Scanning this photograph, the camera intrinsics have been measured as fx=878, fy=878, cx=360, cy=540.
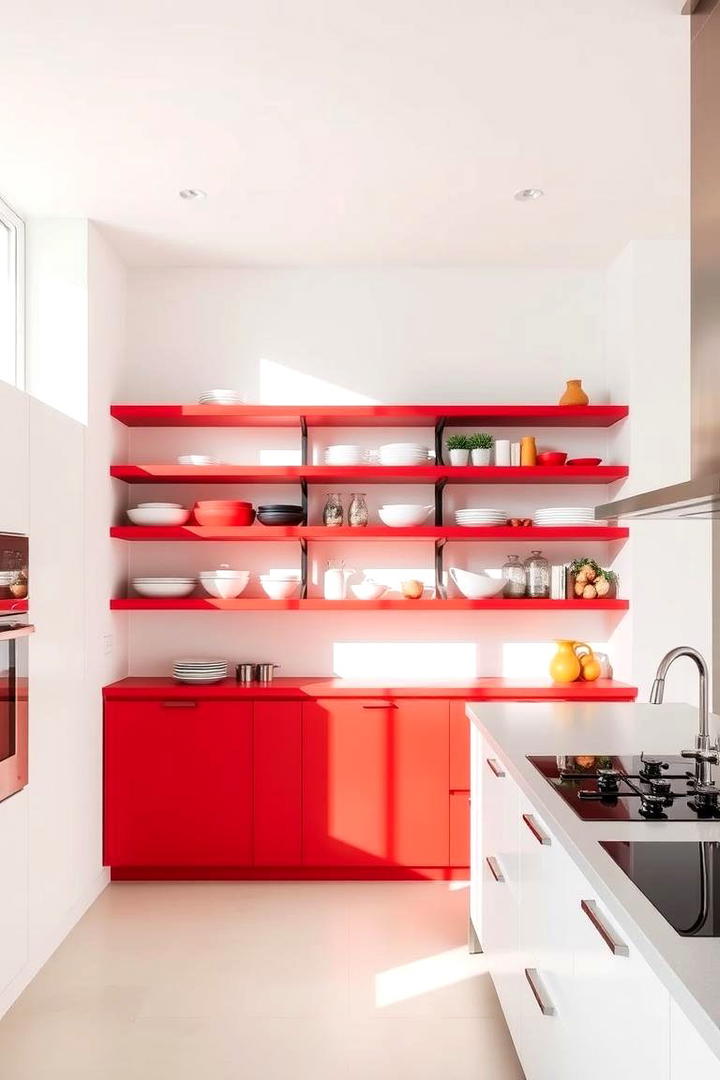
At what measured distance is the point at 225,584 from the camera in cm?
399

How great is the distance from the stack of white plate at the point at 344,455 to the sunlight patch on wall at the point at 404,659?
888 mm

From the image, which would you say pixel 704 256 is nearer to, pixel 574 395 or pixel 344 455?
pixel 574 395

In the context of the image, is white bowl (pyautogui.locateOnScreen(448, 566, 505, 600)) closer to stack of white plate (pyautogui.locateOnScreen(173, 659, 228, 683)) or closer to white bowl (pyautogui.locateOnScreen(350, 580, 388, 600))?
white bowl (pyautogui.locateOnScreen(350, 580, 388, 600))

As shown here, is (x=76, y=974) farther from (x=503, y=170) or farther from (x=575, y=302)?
(x=575, y=302)

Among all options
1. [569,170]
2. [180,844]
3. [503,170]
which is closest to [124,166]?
[503,170]

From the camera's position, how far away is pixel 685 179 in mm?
3283

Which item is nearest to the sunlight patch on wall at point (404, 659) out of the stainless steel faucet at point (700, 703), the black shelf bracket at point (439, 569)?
the black shelf bracket at point (439, 569)

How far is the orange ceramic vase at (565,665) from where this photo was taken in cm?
394

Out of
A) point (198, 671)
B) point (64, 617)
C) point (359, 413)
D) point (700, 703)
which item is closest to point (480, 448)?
point (359, 413)

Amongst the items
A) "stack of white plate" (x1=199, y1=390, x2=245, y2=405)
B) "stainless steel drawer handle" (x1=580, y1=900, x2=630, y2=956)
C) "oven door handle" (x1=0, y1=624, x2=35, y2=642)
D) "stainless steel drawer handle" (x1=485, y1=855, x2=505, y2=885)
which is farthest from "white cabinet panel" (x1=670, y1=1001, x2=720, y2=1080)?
"stack of white plate" (x1=199, y1=390, x2=245, y2=405)

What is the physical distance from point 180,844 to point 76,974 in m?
0.85

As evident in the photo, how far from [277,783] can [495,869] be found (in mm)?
1404

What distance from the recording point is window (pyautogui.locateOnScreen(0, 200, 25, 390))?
3.57 metres

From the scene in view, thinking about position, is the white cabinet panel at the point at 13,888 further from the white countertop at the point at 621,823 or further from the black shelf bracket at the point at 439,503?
the black shelf bracket at the point at 439,503
